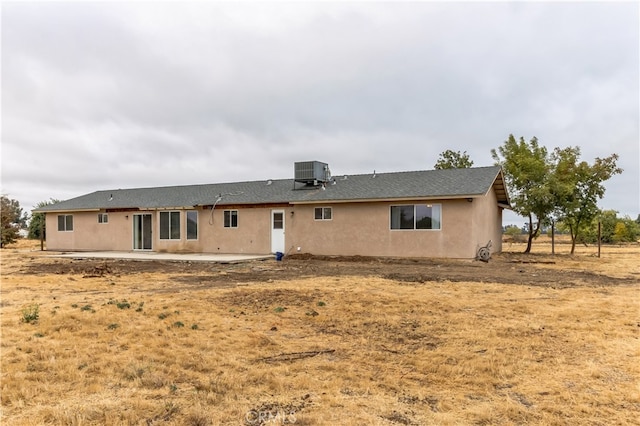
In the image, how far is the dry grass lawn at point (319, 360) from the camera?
3.42m

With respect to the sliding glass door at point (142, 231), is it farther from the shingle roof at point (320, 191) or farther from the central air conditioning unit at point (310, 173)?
the central air conditioning unit at point (310, 173)

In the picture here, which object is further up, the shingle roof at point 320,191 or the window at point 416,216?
the shingle roof at point 320,191

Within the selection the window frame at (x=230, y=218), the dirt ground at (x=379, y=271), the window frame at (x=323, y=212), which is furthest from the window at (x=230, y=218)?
the window frame at (x=323, y=212)

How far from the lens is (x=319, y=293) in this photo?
9.05m

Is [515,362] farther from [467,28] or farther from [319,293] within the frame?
[467,28]

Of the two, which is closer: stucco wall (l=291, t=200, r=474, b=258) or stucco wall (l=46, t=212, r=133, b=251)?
stucco wall (l=291, t=200, r=474, b=258)

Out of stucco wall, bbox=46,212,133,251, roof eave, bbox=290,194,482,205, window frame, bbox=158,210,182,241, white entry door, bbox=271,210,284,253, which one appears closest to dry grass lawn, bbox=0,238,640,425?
roof eave, bbox=290,194,482,205

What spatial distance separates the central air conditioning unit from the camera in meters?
20.8

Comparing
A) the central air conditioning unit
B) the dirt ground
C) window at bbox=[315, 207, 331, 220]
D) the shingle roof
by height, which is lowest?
the dirt ground

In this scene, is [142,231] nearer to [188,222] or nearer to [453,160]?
[188,222]

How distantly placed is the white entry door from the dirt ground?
5.74ft

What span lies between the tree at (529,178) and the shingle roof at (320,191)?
0.97 m

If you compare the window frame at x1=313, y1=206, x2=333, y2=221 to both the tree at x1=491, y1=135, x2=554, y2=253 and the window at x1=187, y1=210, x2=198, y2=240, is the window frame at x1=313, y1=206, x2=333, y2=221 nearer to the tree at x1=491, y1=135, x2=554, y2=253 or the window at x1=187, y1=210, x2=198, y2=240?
the window at x1=187, y1=210, x2=198, y2=240

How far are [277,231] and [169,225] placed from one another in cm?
612
